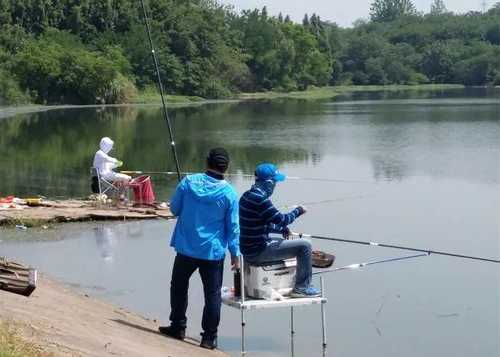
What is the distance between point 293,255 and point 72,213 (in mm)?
7348

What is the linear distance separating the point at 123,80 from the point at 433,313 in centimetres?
6354

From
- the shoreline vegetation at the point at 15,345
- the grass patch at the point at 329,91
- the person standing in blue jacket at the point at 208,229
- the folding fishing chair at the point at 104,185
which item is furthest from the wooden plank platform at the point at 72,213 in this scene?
the grass patch at the point at 329,91

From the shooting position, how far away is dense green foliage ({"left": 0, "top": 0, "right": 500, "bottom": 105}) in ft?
229

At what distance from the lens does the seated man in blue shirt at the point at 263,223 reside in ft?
27.0

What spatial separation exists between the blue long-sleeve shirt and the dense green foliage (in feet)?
188

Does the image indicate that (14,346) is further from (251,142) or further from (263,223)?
(251,142)

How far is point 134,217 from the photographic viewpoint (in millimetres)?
15570

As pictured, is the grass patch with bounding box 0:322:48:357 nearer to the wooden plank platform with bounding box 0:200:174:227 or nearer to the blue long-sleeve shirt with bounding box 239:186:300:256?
the blue long-sleeve shirt with bounding box 239:186:300:256

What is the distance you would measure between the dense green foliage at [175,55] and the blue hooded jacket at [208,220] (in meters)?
57.7

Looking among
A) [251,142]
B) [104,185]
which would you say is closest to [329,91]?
[251,142]

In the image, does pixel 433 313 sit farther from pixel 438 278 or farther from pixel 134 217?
pixel 134 217

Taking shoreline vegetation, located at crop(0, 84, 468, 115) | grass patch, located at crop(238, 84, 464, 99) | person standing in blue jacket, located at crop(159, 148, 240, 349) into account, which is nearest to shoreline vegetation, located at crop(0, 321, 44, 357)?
person standing in blue jacket, located at crop(159, 148, 240, 349)

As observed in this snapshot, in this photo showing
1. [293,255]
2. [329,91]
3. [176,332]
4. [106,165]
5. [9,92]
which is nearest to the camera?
[176,332]

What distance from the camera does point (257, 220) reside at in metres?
8.30
